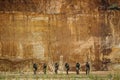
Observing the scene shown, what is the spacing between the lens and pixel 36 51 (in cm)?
2167

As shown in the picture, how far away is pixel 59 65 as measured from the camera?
71.1 feet

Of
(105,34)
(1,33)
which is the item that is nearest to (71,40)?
(105,34)

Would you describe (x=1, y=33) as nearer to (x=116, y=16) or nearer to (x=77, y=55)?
(x=77, y=55)

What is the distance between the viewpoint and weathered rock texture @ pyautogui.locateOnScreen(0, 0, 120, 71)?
70.9 feet

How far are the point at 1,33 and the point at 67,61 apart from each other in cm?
381

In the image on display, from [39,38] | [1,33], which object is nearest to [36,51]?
[39,38]

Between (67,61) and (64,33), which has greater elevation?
(64,33)

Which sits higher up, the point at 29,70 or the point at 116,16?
the point at 116,16

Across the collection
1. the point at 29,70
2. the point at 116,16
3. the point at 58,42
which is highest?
the point at 116,16

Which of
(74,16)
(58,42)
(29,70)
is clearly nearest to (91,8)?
(74,16)

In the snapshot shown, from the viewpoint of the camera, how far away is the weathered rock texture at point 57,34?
2162 cm

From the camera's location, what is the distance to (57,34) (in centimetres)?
2178

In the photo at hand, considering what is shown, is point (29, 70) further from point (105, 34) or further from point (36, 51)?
point (105, 34)

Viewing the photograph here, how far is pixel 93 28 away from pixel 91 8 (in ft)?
3.58
